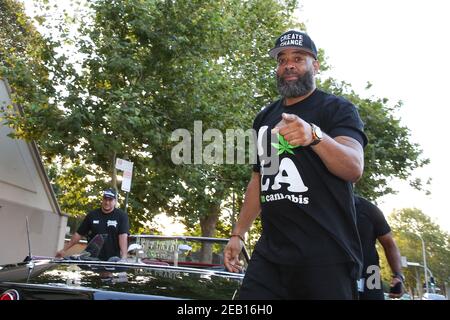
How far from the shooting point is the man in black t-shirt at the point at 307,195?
1.99 meters

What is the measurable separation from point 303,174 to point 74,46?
34.2 feet

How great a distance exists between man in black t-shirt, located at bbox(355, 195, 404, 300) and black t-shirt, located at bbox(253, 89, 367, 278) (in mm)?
1446

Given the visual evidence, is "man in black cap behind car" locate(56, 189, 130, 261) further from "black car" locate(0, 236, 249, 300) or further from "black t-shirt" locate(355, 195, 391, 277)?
"black t-shirt" locate(355, 195, 391, 277)

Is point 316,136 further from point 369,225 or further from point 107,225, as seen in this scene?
point 107,225

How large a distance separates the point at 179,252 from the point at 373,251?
82.9 inches

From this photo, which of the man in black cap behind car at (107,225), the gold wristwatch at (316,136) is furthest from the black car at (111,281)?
the man in black cap behind car at (107,225)

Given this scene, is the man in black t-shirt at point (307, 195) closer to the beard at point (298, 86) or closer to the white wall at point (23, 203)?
the beard at point (298, 86)

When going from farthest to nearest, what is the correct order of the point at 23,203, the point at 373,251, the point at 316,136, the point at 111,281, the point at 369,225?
the point at 23,203, the point at 369,225, the point at 373,251, the point at 111,281, the point at 316,136

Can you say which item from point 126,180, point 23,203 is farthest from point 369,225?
point 23,203

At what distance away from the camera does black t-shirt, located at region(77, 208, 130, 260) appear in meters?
6.53

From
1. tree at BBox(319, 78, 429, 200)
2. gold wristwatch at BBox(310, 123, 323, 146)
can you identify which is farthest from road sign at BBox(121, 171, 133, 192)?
tree at BBox(319, 78, 429, 200)

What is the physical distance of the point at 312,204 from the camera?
6.90 ft

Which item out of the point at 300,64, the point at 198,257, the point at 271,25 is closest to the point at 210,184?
the point at 271,25

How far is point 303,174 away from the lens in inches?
85.0
